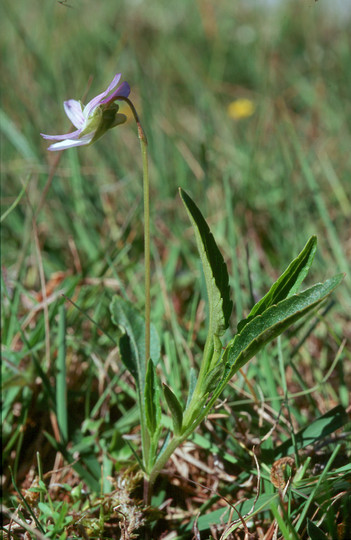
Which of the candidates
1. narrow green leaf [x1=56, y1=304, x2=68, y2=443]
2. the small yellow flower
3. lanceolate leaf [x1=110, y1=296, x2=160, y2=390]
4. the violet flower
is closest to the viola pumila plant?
the violet flower

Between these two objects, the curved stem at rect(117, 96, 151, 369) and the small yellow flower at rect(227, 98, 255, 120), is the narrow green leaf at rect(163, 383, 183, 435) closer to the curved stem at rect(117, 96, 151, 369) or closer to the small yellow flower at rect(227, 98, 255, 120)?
the curved stem at rect(117, 96, 151, 369)

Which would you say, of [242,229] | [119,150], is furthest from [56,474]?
[119,150]

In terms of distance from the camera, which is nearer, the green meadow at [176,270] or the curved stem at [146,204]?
the curved stem at [146,204]

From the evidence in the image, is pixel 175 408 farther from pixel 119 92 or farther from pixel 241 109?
pixel 241 109

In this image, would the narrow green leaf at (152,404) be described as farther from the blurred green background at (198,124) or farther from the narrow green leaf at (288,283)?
the blurred green background at (198,124)

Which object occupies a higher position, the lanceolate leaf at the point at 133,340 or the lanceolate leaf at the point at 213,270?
the lanceolate leaf at the point at 213,270

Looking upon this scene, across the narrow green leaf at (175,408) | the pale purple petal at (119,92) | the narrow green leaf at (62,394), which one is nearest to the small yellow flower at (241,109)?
the narrow green leaf at (62,394)
